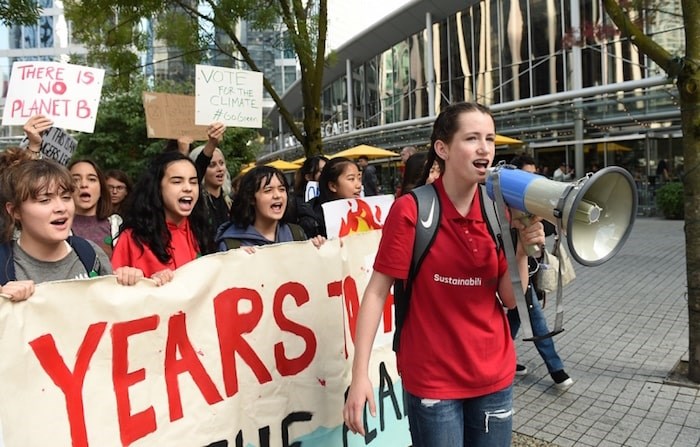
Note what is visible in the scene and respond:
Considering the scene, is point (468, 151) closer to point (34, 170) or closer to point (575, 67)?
point (34, 170)

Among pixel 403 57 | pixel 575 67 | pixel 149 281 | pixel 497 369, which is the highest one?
pixel 403 57

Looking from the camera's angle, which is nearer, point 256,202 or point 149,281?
point 149,281

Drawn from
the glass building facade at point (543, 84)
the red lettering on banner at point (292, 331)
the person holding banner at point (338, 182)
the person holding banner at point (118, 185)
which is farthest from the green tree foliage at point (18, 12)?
the glass building facade at point (543, 84)

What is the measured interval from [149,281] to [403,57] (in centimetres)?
2759

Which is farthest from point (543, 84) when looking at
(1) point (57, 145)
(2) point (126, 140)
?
(1) point (57, 145)

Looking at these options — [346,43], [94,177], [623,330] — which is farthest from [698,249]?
[346,43]

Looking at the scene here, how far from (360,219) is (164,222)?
1.44 metres

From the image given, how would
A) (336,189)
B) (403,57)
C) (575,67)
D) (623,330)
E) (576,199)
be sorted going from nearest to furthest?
(576,199) → (336,189) → (623,330) → (575,67) → (403,57)

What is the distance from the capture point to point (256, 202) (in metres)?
3.50

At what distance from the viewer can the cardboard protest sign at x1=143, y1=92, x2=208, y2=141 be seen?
4902 mm

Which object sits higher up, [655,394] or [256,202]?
[256,202]

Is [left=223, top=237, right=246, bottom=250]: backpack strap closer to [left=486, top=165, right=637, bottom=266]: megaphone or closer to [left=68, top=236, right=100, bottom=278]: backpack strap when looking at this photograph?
[left=68, top=236, right=100, bottom=278]: backpack strap

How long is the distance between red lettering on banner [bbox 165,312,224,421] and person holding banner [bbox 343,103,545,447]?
681 mm

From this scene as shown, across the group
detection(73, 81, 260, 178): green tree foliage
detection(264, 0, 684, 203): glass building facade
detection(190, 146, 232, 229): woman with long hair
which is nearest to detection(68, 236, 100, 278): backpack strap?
detection(190, 146, 232, 229): woman with long hair
